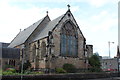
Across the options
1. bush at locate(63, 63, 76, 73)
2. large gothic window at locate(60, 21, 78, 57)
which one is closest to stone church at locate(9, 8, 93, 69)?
large gothic window at locate(60, 21, 78, 57)

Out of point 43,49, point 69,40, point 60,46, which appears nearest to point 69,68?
point 60,46

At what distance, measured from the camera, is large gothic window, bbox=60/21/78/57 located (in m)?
40.5

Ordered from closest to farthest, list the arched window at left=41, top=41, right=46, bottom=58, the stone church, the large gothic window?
the stone church
the large gothic window
the arched window at left=41, top=41, right=46, bottom=58

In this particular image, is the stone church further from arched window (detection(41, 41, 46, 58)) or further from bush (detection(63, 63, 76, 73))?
bush (detection(63, 63, 76, 73))

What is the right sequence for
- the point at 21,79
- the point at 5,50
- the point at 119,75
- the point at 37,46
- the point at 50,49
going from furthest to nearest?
the point at 5,50
the point at 37,46
the point at 119,75
the point at 50,49
the point at 21,79

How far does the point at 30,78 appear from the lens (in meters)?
26.2

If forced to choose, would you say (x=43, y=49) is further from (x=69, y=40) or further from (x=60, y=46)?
(x=69, y=40)

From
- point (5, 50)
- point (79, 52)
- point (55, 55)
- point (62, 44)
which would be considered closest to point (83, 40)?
point (79, 52)

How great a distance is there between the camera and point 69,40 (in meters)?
41.5

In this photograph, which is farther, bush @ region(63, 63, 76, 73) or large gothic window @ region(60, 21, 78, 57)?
large gothic window @ region(60, 21, 78, 57)

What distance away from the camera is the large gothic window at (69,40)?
4050cm

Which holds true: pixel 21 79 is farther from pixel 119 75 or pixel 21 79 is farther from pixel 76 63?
pixel 119 75

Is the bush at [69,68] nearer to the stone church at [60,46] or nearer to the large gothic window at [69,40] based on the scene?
the stone church at [60,46]

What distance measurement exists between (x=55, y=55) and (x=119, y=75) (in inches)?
572
